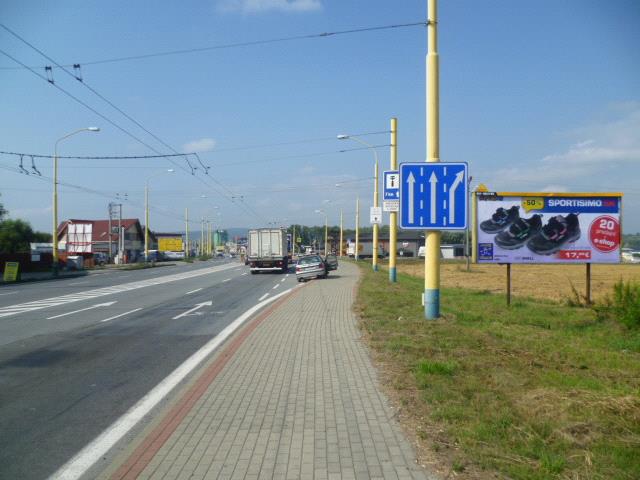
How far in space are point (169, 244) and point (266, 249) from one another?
8157 centimetres

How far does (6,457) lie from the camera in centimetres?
532

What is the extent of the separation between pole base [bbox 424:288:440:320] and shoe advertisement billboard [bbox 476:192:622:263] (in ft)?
20.2

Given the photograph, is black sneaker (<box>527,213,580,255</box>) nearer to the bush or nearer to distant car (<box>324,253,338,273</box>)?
the bush

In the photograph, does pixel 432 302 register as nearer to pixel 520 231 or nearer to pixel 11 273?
pixel 520 231

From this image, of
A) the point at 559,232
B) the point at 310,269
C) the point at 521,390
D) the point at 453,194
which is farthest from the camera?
the point at 310,269

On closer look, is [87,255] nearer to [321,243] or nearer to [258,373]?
[258,373]

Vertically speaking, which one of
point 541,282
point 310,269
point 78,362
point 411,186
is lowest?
point 541,282

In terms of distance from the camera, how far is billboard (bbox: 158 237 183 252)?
119688mm

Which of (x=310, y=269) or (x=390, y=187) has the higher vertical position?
(x=390, y=187)

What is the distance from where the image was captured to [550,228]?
18281mm

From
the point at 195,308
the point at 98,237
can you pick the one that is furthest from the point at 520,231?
the point at 98,237

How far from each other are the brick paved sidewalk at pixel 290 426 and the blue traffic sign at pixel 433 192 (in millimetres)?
3352

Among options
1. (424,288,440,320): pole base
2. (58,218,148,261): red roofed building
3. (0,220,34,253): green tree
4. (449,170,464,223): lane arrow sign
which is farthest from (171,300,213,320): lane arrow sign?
(58,218,148,261): red roofed building

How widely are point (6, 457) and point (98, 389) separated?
2638mm
